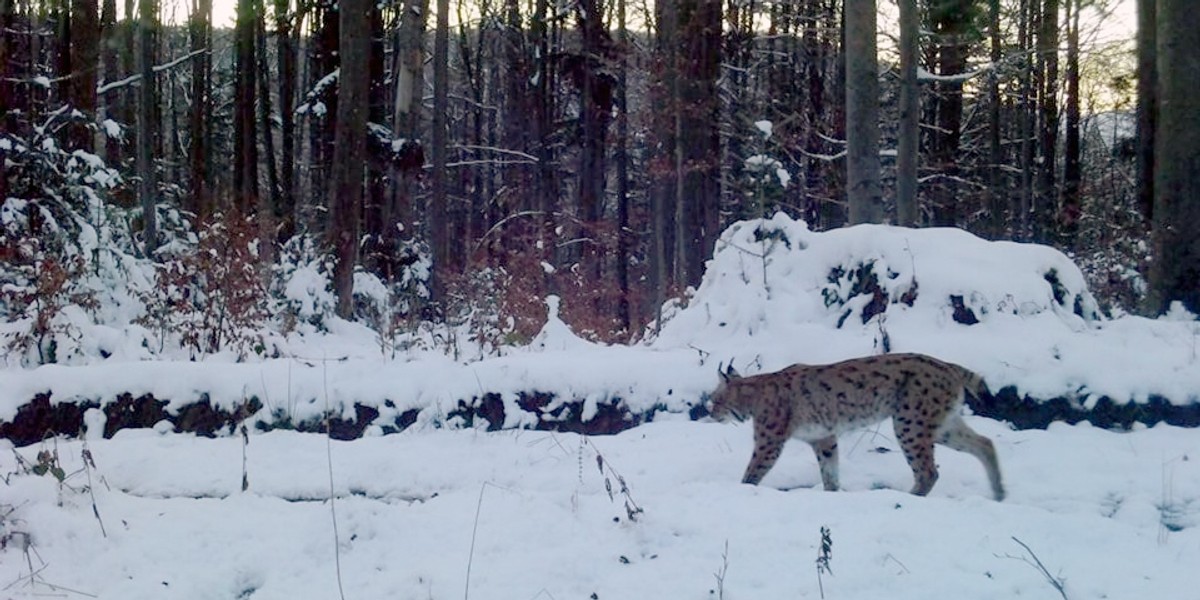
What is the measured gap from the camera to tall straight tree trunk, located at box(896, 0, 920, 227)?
1532cm

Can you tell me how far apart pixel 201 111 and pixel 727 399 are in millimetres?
22950

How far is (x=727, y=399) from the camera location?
7.42m

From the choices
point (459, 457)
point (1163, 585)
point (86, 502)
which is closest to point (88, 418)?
point (86, 502)

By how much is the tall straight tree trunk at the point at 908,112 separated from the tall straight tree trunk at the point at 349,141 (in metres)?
8.27

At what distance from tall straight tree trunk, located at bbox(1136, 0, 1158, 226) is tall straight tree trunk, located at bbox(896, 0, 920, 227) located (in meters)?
5.17

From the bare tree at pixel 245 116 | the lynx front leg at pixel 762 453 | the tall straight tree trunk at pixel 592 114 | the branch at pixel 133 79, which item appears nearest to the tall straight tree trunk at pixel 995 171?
the tall straight tree trunk at pixel 592 114

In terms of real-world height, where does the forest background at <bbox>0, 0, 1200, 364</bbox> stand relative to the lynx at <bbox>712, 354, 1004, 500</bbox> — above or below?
above

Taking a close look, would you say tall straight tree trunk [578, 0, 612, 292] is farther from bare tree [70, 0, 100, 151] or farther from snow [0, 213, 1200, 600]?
snow [0, 213, 1200, 600]

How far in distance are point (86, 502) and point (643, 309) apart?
18.6 meters

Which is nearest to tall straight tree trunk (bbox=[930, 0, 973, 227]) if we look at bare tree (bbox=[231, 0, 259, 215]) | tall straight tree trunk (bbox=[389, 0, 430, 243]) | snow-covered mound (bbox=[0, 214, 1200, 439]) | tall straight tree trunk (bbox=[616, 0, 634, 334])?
tall straight tree trunk (bbox=[616, 0, 634, 334])

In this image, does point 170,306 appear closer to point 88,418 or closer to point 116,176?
point 116,176

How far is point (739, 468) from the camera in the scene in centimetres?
699

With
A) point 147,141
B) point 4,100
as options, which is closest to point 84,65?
point 4,100

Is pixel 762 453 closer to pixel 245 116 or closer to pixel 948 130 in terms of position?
pixel 948 130
